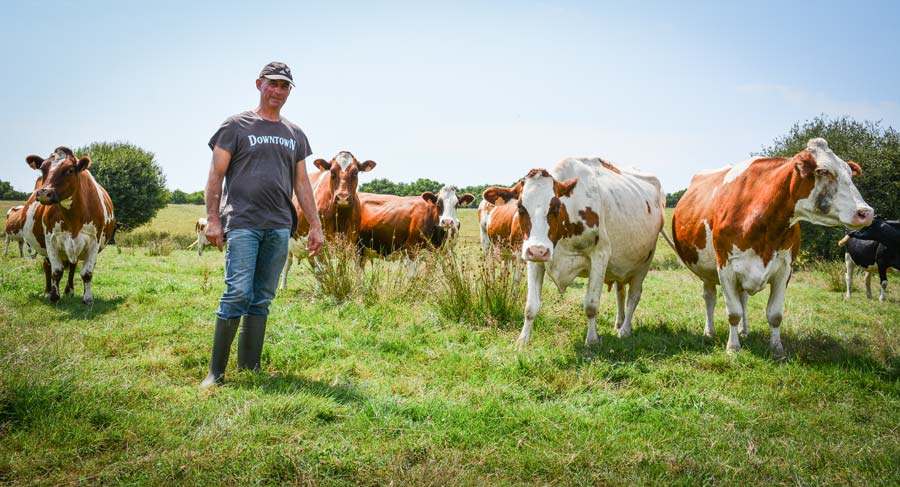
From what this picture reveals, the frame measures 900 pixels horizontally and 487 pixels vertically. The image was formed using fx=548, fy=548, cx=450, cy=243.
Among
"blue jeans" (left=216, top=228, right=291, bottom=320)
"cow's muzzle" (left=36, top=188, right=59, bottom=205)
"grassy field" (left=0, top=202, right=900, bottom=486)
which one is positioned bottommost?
"grassy field" (left=0, top=202, right=900, bottom=486)

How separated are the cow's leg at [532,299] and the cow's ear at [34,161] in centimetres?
720

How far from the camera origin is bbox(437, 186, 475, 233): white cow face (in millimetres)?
12398

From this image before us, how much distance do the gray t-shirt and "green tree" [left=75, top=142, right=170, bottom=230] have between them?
40.5 metres

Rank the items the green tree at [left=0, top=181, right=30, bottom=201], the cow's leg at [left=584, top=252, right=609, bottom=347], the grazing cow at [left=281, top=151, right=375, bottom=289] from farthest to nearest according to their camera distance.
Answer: the green tree at [left=0, top=181, right=30, bottom=201] → the grazing cow at [left=281, top=151, right=375, bottom=289] → the cow's leg at [left=584, top=252, right=609, bottom=347]

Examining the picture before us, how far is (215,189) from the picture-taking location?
426cm

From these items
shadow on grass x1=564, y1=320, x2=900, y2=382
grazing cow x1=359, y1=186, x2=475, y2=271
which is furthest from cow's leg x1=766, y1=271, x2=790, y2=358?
grazing cow x1=359, y1=186, x2=475, y2=271

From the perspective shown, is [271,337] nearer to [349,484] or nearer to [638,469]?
[349,484]

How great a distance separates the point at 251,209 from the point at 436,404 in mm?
2077

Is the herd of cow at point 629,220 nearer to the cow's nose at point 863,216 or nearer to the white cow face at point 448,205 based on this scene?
the cow's nose at point 863,216

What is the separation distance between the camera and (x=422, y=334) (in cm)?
632

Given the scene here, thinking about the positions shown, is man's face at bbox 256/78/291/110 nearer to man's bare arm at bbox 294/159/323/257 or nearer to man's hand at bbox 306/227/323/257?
man's bare arm at bbox 294/159/323/257

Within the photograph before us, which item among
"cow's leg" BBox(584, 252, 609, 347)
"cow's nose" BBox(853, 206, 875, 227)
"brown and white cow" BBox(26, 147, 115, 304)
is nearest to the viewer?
"cow's nose" BBox(853, 206, 875, 227)

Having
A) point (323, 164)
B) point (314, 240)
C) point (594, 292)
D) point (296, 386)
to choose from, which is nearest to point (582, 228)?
point (594, 292)

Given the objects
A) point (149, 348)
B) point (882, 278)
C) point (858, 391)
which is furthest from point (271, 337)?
point (882, 278)
